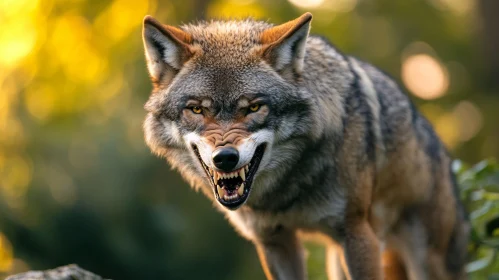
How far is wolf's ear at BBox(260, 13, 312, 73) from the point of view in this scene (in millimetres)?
7328

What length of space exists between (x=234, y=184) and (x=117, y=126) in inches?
726

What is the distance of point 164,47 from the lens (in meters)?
7.53

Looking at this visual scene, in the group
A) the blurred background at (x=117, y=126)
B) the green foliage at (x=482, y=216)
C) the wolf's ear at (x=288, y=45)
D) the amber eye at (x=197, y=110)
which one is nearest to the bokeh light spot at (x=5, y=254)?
the blurred background at (x=117, y=126)

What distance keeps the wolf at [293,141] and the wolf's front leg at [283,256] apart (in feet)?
0.04

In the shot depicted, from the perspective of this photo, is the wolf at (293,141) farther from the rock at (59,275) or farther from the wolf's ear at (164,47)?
the rock at (59,275)

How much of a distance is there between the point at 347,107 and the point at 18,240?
60.8ft

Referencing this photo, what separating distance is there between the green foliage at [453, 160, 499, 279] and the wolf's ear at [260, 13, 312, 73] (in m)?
2.62

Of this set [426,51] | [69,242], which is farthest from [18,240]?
[426,51]

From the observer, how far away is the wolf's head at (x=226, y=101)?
23.2 ft

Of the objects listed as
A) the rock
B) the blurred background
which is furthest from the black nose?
the blurred background

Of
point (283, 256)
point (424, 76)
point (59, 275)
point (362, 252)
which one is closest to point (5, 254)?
point (283, 256)

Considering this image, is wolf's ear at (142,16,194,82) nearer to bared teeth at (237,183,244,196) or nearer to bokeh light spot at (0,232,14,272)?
bared teeth at (237,183,244,196)

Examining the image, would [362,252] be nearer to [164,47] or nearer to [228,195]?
[228,195]

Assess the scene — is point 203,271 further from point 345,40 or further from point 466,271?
point 466,271
